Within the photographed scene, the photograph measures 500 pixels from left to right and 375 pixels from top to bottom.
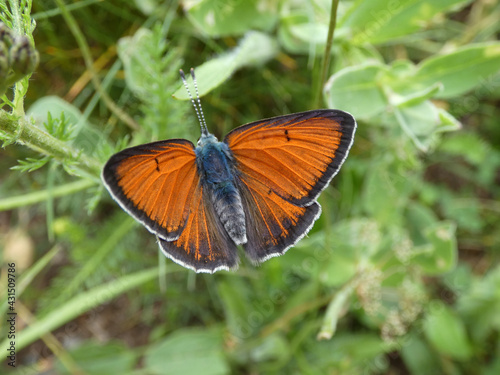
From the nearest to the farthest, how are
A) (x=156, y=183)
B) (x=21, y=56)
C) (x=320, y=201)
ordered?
1. (x=21, y=56)
2. (x=156, y=183)
3. (x=320, y=201)

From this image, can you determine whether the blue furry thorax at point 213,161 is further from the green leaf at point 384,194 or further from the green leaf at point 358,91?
the green leaf at point 384,194

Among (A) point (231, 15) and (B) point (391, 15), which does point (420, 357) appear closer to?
(B) point (391, 15)

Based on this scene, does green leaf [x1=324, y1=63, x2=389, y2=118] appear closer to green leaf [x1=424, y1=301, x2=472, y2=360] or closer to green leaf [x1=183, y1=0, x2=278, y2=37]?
green leaf [x1=183, y1=0, x2=278, y2=37]

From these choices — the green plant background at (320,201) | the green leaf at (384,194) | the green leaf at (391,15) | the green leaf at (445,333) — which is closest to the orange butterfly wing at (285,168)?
the green plant background at (320,201)

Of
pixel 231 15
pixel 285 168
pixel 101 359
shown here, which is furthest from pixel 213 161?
pixel 101 359

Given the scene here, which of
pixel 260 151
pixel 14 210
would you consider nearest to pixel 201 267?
pixel 260 151

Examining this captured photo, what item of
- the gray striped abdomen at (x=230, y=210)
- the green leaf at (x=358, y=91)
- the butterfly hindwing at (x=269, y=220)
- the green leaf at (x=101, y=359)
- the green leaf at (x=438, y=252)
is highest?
the green leaf at (x=358, y=91)
